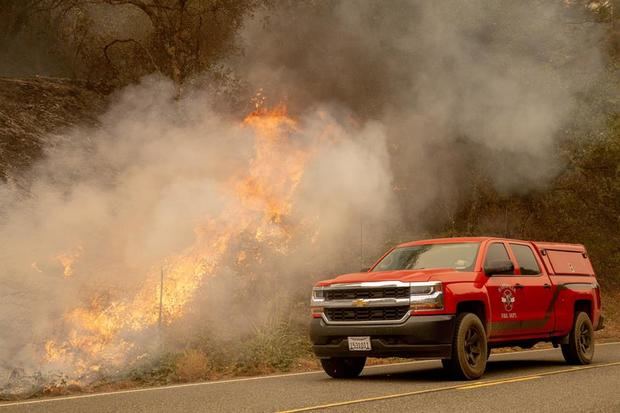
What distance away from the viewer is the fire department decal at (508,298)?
12059 millimetres

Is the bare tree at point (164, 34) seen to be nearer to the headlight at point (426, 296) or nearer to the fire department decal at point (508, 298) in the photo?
the fire department decal at point (508, 298)

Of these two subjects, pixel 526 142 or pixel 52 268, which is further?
pixel 526 142

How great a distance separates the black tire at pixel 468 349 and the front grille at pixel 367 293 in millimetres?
854

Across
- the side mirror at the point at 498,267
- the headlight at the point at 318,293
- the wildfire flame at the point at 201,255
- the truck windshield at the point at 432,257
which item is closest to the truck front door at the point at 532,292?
the side mirror at the point at 498,267

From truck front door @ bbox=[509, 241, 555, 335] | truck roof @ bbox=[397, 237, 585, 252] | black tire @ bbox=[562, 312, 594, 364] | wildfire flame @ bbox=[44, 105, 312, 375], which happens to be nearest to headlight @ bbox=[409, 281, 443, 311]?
truck roof @ bbox=[397, 237, 585, 252]

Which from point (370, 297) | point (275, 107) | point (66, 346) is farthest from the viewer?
point (275, 107)

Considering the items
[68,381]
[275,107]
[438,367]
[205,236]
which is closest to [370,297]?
[438,367]

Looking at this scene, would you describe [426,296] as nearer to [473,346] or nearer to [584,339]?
[473,346]

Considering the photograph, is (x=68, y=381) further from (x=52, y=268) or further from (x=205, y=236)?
(x=205, y=236)

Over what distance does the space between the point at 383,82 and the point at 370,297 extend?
1016 cm

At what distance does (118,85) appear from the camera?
23.5 metres

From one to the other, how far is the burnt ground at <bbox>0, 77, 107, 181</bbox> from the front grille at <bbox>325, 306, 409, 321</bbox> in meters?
10.5

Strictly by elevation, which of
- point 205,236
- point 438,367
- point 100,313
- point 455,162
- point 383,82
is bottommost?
point 438,367

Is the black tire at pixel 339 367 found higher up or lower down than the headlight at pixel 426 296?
lower down
